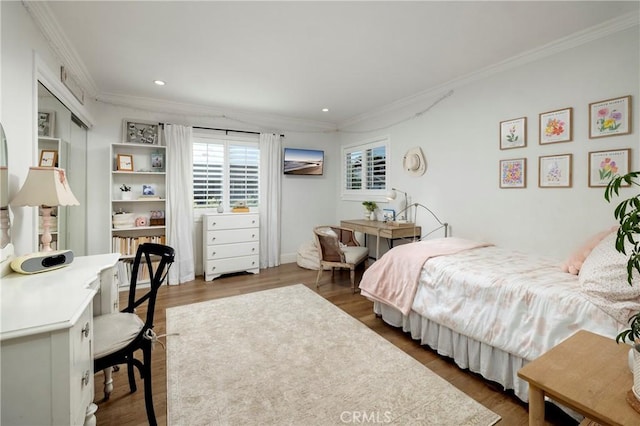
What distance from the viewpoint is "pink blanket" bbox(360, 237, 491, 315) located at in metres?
2.49

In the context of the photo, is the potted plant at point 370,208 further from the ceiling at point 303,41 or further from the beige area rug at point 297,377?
the beige area rug at point 297,377

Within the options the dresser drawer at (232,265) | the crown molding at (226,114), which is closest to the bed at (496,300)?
the dresser drawer at (232,265)

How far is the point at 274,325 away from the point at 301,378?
2.77 feet

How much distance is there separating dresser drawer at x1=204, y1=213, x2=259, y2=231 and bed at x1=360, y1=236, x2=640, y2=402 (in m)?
2.30

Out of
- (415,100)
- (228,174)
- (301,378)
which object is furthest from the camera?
(228,174)

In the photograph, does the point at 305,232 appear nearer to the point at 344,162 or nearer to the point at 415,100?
the point at 344,162

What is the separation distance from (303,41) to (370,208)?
2680mm

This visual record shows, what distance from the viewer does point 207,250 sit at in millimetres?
4199

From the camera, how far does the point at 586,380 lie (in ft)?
3.33

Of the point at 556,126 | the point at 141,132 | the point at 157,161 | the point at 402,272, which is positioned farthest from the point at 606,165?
the point at 141,132

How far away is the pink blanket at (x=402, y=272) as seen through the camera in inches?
97.9

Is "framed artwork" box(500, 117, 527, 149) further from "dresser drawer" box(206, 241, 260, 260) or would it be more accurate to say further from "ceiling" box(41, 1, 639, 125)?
"dresser drawer" box(206, 241, 260, 260)

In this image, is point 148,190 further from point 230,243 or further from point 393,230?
point 393,230

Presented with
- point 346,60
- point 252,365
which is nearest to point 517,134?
point 346,60
